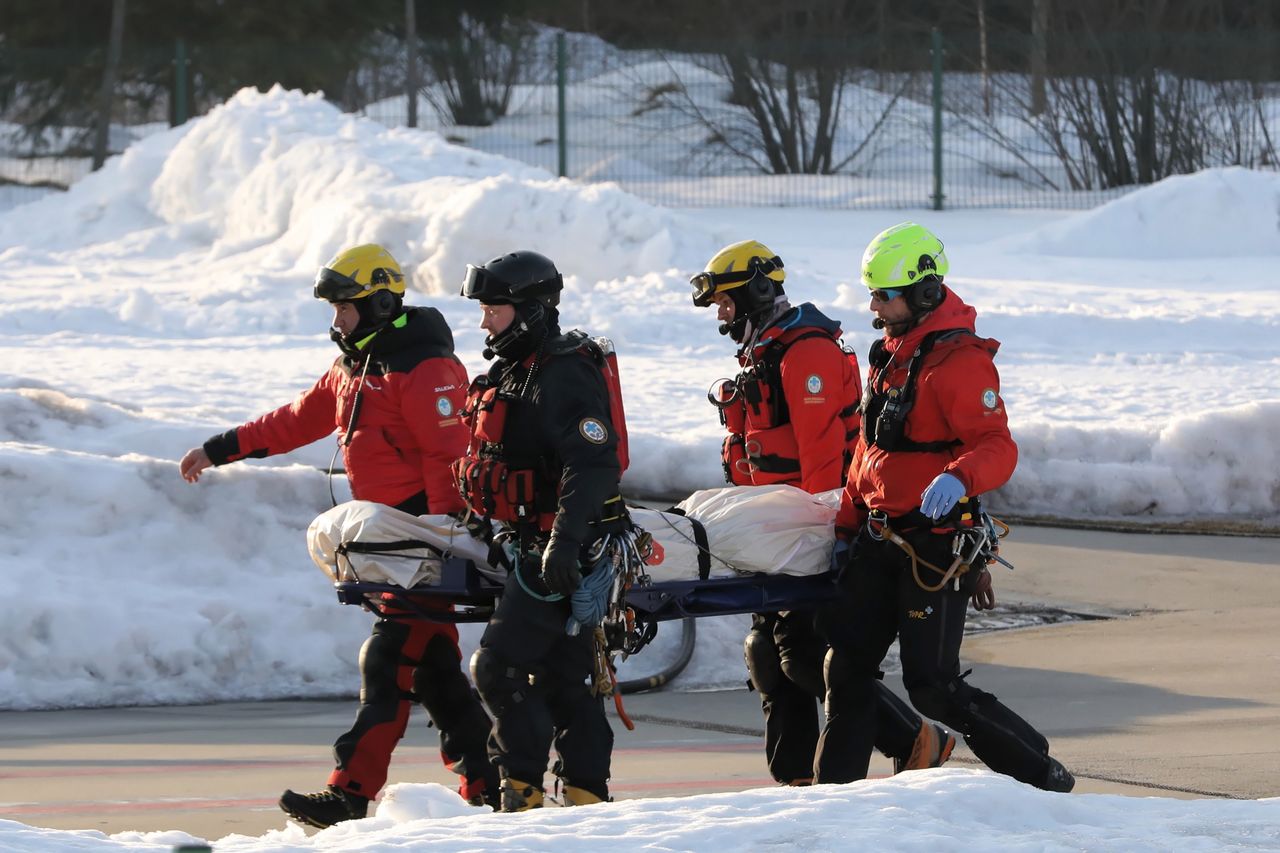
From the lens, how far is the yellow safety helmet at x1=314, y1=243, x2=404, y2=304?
6.52 metres

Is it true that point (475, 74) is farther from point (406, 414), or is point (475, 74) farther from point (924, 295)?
point (924, 295)

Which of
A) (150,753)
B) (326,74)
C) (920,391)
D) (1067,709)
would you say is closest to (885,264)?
(920,391)

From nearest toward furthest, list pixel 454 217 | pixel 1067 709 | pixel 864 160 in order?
pixel 1067 709 < pixel 454 217 < pixel 864 160

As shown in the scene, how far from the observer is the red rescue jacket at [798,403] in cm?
641

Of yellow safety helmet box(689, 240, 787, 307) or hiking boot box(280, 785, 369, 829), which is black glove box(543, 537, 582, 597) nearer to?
hiking boot box(280, 785, 369, 829)

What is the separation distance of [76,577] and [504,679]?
3.77 metres

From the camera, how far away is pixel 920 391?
19.3ft

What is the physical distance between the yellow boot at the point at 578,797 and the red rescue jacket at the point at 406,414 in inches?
43.4

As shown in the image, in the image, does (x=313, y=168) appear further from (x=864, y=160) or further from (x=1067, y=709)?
(x=1067, y=709)

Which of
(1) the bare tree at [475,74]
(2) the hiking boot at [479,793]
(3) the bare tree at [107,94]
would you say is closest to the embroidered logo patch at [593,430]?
(2) the hiking boot at [479,793]

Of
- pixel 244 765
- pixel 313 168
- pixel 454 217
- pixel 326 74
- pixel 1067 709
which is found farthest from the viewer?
pixel 326 74

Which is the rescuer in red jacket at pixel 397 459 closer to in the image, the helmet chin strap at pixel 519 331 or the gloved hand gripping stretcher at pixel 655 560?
the gloved hand gripping stretcher at pixel 655 560

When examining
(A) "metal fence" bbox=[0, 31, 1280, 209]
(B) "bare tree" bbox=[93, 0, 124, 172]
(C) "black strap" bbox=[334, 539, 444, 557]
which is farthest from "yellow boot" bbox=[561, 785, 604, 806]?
(B) "bare tree" bbox=[93, 0, 124, 172]

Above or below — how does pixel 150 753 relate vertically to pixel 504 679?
below
